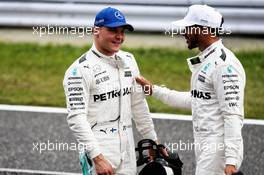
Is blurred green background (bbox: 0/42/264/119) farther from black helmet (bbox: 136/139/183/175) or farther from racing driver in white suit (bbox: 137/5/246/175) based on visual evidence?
racing driver in white suit (bbox: 137/5/246/175)

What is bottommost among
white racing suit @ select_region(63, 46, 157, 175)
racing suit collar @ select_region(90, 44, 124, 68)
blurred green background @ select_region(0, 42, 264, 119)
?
blurred green background @ select_region(0, 42, 264, 119)

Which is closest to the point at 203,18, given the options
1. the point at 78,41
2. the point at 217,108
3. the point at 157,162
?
the point at 217,108

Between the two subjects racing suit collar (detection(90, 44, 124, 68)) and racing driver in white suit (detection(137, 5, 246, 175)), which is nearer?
racing driver in white suit (detection(137, 5, 246, 175))

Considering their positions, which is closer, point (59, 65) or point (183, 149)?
point (183, 149)

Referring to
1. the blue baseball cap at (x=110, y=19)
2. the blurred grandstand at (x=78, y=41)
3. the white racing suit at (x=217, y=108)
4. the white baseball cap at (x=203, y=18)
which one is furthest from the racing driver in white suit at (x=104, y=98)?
the blurred grandstand at (x=78, y=41)

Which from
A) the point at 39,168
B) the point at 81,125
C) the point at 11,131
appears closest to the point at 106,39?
the point at 81,125

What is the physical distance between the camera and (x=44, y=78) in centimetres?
1196

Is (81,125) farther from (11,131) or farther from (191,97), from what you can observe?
(11,131)

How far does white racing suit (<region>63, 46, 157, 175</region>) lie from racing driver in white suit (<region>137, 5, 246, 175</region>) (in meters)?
0.56

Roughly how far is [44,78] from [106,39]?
6.05 m

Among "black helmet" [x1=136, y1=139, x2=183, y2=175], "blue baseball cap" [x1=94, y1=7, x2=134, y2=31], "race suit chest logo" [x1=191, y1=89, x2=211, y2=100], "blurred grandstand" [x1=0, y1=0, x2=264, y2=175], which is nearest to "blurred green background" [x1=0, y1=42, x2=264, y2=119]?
"blurred grandstand" [x1=0, y1=0, x2=264, y2=175]

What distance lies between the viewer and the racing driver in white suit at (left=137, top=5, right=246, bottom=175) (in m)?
5.80

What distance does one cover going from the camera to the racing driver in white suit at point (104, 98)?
5.94m

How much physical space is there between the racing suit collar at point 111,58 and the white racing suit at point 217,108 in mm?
582
